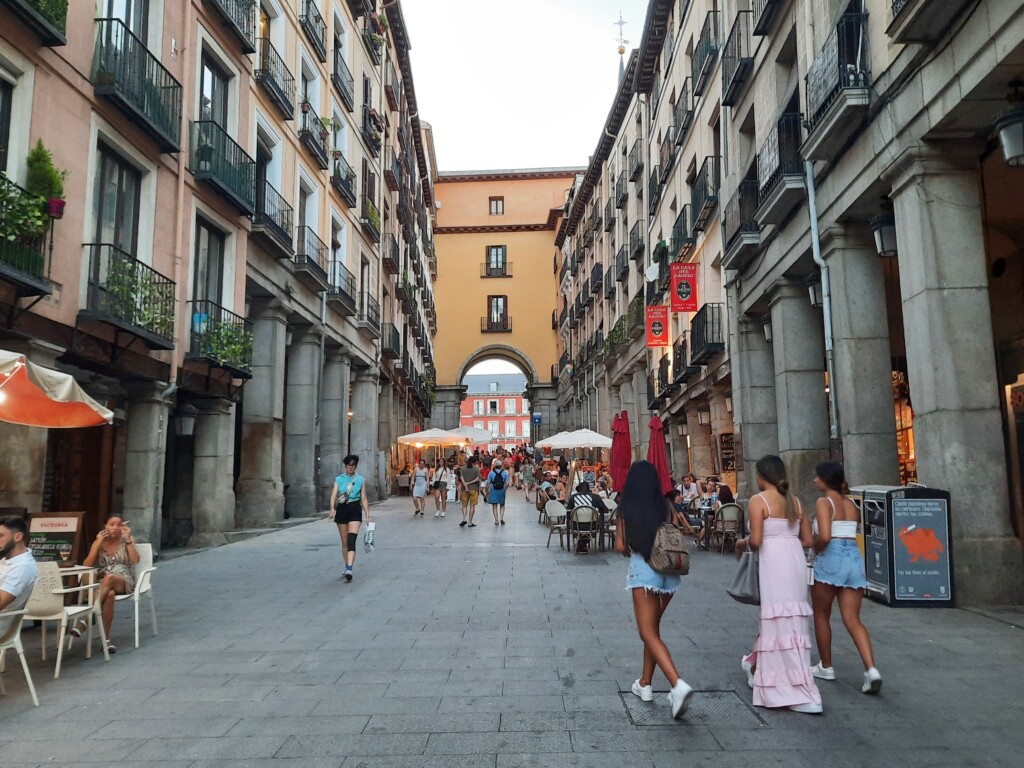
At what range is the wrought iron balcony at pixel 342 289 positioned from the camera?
23.0 metres

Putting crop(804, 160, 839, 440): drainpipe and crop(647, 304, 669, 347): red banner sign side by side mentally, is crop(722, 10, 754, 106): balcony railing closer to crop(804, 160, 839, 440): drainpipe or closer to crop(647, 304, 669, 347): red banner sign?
crop(804, 160, 839, 440): drainpipe

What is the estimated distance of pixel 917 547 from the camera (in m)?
8.16

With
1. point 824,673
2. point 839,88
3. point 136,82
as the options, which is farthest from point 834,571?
point 136,82

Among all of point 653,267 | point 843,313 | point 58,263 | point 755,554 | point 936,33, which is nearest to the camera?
point 755,554

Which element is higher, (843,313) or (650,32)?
(650,32)

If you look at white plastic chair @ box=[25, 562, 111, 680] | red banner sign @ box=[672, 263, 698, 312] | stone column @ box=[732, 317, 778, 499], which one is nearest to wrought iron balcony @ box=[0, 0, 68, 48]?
white plastic chair @ box=[25, 562, 111, 680]

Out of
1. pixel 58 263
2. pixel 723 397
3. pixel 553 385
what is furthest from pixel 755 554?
pixel 553 385

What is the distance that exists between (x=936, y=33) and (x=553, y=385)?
4894 cm

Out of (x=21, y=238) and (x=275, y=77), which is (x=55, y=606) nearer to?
(x=21, y=238)

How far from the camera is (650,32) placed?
88.8 feet

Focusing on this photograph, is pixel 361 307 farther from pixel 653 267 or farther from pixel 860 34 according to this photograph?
pixel 860 34

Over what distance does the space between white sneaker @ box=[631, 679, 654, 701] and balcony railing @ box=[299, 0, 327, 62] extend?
19.6 m

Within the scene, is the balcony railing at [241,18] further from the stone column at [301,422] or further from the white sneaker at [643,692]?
the white sneaker at [643,692]

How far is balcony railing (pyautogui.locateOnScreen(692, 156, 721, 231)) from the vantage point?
19.5 metres
